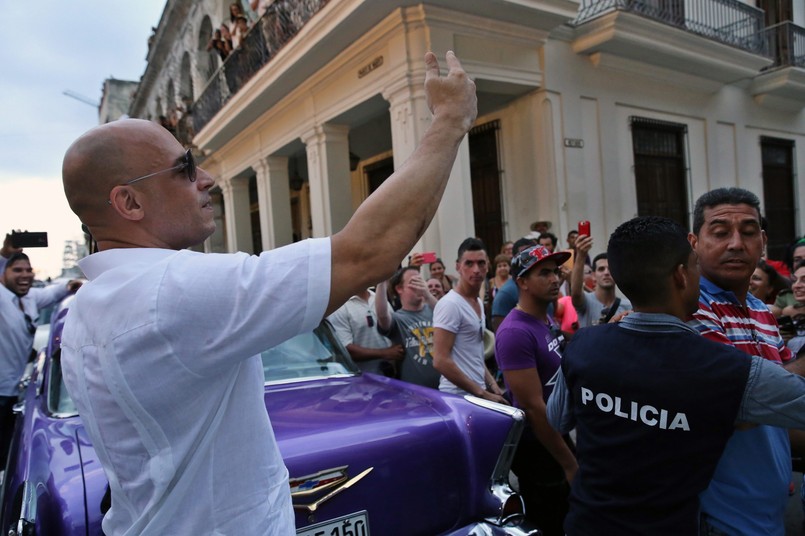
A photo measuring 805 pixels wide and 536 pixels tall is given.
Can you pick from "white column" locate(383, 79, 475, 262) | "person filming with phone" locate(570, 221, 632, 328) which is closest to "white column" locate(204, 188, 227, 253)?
"white column" locate(383, 79, 475, 262)

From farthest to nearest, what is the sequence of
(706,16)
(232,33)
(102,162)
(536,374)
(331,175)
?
1. (232,33)
2. (706,16)
3. (331,175)
4. (536,374)
5. (102,162)

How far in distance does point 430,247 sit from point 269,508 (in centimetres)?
702

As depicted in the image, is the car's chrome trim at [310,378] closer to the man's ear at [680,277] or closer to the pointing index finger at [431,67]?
the man's ear at [680,277]

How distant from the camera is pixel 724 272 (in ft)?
6.36

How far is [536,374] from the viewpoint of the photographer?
2.83 m

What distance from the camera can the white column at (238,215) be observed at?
1559cm

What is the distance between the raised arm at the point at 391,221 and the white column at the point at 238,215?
15.1 metres

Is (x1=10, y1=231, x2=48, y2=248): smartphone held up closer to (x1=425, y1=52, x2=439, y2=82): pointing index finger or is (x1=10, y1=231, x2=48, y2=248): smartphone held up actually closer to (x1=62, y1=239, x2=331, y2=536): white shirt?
(x1=62, y1=239, x2=331, y2=536): white shirt

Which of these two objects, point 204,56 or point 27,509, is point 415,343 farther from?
point 204,56

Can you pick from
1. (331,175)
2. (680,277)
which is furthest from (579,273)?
(331,175)

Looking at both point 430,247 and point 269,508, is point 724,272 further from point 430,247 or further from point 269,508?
point 430,247

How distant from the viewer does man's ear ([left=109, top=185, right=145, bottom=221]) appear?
1142mm

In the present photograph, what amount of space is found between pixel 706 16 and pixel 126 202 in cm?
1305

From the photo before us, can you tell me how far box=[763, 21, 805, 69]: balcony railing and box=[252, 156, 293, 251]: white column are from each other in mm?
11428
